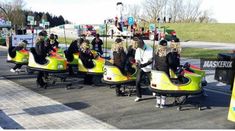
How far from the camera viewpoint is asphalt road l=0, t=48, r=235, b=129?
732 centimetres

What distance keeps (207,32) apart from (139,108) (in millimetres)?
39703

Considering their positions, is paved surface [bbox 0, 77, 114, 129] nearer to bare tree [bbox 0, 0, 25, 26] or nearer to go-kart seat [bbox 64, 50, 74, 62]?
go-kart seat [bbox 64, 50, 74, 62]

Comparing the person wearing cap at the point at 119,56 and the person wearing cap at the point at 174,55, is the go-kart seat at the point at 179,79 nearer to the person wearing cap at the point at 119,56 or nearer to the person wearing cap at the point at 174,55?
the person wearing cap at the point at 174,55

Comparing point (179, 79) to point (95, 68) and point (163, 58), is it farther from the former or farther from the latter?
point (95, 68)

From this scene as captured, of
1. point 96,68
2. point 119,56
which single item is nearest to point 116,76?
point 119,56

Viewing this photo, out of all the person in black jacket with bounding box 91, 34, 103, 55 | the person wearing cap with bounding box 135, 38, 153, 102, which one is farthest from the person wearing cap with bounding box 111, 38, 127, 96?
the person in black jacket with bounding box 91, 34, 103, 55

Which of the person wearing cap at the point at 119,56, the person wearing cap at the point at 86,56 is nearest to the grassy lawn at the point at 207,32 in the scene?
the person wearing cap at the point at 86,56

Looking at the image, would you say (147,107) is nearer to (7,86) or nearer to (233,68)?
(233,68)

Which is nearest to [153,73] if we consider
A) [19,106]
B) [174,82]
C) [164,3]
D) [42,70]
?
[174,82]

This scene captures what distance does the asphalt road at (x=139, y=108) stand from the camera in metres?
7.32

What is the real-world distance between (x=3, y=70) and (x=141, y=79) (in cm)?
817

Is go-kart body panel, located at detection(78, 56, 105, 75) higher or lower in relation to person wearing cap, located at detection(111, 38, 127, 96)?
lower

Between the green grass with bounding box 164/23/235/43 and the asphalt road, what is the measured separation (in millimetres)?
31541

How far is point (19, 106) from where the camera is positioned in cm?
880
